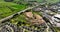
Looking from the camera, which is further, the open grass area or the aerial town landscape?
the open grass area

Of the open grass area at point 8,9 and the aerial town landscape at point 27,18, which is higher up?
the open grass area at point 8,9

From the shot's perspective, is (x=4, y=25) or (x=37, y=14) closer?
Result: (x=4, y=25)

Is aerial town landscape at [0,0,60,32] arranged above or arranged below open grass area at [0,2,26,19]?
below

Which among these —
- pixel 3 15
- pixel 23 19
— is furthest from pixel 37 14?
pixel 3 15

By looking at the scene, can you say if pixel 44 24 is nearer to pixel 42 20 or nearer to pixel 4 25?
pixel 42 20

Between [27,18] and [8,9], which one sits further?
[8,9]

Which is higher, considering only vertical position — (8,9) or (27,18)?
(8,9)

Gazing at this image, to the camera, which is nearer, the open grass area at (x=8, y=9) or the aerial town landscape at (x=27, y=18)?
the aerial town landscape at (x=27, y=18)

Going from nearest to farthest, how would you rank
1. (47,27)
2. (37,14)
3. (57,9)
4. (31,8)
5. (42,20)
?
(47,27) → (42,20) → (37,14) → (31,8) → (57,9)
